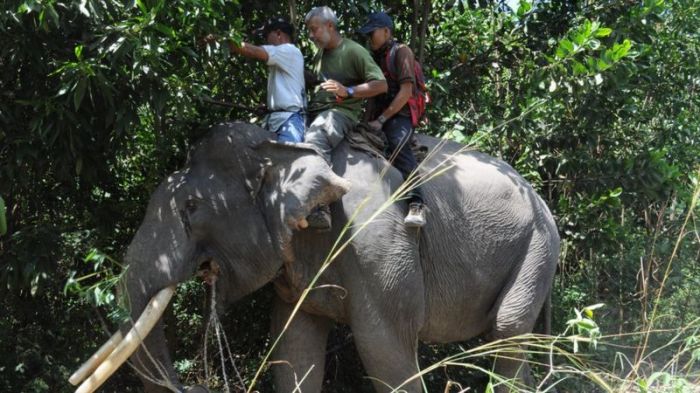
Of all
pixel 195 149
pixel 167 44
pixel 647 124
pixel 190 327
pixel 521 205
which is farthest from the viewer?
pixel 647 124

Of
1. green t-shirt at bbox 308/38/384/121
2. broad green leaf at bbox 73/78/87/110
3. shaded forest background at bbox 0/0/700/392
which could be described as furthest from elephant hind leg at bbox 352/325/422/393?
broad green leaf at bbox 73/78/87/110

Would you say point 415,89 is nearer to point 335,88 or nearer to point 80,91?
point 335,88

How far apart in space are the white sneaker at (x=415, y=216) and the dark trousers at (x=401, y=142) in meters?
0.10

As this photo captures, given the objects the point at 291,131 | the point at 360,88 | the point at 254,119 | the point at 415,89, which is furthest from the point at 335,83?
the point at 254,119

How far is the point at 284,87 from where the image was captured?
627cm

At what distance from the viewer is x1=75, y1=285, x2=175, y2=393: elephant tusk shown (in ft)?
17.8

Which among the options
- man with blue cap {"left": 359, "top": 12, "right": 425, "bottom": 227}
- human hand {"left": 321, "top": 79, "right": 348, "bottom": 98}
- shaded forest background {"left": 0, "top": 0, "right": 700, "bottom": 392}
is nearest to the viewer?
shaded forest background {"left": 0, "top": 0, "right": 700, "bottom": 392}

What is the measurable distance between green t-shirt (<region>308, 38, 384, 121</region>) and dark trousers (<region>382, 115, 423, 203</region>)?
224 millimetres

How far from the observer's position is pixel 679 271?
9383 millimetres

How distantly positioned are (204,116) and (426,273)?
1847 mm

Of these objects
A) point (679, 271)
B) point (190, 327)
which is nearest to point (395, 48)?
point (190, 327)

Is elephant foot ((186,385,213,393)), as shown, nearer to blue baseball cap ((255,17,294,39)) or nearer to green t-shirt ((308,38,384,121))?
green t-shirt ((308,38,384,121))

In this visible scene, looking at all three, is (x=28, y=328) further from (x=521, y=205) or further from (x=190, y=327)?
(x=521, y=205)

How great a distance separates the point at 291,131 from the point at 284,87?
0.26m
